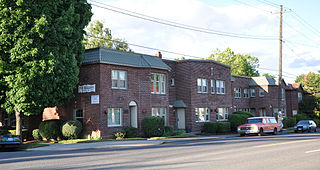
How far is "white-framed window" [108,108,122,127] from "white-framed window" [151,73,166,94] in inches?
172

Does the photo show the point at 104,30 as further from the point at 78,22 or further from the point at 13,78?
the point at 13,78

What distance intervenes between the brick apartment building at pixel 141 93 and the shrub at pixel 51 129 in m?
1.38

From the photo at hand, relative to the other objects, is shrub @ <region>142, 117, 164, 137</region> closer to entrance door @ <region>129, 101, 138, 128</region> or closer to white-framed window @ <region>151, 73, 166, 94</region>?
entrance door @ <region>129, 101, 138, 128</region>

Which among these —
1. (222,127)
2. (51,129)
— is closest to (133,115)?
(51,129)

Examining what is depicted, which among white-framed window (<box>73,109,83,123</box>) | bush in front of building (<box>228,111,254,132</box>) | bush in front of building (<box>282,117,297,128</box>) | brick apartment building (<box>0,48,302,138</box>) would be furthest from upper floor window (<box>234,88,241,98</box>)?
white-framed window (<box>73,109,83,123</box>)

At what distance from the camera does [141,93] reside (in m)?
30.7

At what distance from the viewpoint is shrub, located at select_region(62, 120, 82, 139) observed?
2684 centimetres

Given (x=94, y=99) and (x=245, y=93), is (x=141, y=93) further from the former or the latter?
(x=245, y=93)

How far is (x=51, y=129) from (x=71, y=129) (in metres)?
2.38

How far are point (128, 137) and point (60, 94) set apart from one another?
681 cm

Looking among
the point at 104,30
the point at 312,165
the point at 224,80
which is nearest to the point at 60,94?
the point at 312,165

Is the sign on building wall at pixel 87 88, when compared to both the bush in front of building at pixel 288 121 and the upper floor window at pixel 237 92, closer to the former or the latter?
the upper floor window at pixel 237 92

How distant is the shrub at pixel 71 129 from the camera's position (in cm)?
2684

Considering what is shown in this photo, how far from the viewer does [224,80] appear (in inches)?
1682
